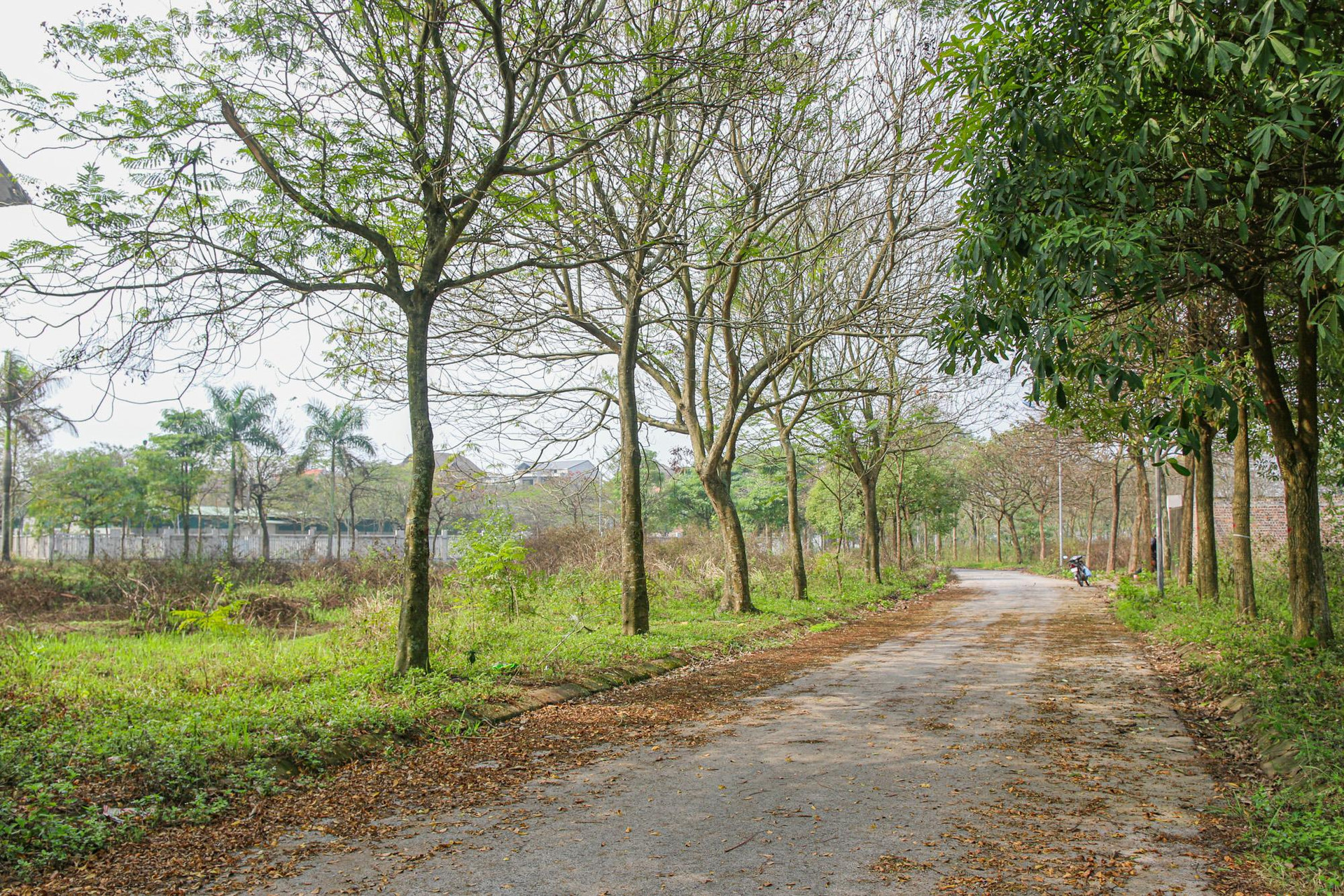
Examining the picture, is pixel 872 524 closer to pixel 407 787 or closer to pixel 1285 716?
pixel 1285 716

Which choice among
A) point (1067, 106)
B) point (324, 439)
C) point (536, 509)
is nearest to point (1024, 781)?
point (1067, 106)

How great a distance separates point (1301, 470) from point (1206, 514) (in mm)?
5914

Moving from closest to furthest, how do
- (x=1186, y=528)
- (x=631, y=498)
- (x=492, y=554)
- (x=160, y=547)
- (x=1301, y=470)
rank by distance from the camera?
(x=1301, y=470), (x=492, y=554), (x=631, y=498), (x=1186, y=528), (x=160, y=547)

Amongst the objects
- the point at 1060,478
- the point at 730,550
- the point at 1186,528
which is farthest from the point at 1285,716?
the point at 1060,478

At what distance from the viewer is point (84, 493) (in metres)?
30.2

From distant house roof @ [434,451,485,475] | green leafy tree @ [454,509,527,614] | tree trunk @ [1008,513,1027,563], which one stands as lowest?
tree trunk @ [1008,513,1027,563]

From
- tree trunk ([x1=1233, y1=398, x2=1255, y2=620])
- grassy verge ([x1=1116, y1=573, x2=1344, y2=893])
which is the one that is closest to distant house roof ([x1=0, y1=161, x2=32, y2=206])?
grassy verge ([x1=1116, y1=573, x2=1344, y2=893])

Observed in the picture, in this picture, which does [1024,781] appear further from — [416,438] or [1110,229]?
[416,438]

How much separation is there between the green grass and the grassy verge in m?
5.67

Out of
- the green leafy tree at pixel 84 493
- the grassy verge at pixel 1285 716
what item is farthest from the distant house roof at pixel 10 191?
the green leafy tree at pixel 84 493

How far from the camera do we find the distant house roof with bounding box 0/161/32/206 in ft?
21.9

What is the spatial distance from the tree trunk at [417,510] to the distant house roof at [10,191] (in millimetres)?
3207

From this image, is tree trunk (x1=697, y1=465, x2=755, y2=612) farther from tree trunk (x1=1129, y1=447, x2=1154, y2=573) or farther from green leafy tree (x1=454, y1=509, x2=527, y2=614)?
tree trunk (x1=1129, y1=447, x2=1154, y2=573)

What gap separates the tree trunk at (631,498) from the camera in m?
12.6
